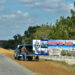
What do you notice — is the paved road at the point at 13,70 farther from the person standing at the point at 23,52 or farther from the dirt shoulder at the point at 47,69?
the person standing at the point at 23,52

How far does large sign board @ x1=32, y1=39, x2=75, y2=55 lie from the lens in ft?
152

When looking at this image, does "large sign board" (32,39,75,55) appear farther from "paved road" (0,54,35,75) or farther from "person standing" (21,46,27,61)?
"paved road" (0,54,35,75)

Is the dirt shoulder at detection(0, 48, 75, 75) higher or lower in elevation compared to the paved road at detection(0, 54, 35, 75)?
lower

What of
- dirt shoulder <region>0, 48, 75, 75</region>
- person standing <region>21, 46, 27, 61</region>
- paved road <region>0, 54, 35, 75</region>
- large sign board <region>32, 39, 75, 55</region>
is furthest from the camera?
large sign board <region>32, 39, 75, 55</region>

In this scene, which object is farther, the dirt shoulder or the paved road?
the dirt shoulder

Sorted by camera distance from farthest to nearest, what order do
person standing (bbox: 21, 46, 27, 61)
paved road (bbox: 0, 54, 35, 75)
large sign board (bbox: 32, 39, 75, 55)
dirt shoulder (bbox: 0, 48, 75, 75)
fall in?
1. large sign board (bbox: 32, 39, 75, 55)
2. person standing (bbox: 21, 46, 27, 61)
3. dirt shoulder (bbox: 0, 48, 75, 75)
4. paved road (bbox: 0, 54, 35, 75)

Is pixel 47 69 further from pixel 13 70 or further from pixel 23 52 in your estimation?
pixel 23 52

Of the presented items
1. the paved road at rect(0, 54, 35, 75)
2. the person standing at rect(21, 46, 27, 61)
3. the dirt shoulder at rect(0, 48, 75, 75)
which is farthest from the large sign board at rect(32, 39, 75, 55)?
the paved road at rect(0, 54, 35, 75)

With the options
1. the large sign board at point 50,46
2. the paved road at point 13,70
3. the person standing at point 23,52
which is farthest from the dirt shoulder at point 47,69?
the large sign board at point 50,46

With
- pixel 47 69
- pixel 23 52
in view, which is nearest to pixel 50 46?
pixel 23 52

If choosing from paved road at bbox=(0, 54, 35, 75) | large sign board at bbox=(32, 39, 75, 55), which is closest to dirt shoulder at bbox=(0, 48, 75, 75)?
paved road at bbox=(0, 54, 35, 75)

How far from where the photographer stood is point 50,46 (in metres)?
47.4

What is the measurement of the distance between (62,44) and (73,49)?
1.88 metres

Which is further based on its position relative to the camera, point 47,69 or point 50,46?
point 50,46
